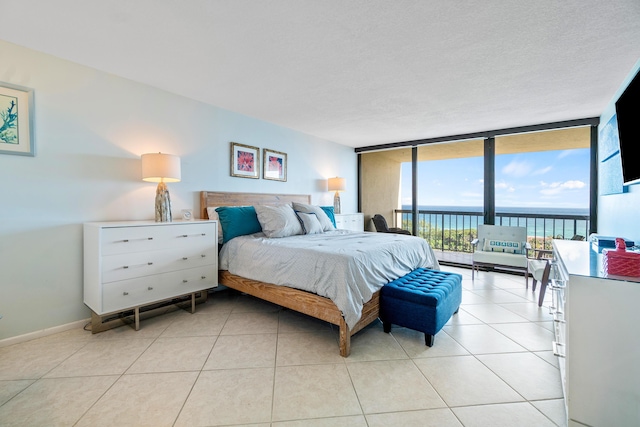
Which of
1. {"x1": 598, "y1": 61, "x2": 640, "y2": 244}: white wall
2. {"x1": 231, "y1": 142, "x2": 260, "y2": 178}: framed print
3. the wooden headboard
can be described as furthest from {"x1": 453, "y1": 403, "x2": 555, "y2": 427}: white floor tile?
{"x1": 231, "y1": 142, "x2": 260, "y2": 178}: framed print

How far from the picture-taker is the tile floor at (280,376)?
145 centimetres

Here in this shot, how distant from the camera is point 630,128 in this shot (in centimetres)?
198

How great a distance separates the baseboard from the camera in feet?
6.95

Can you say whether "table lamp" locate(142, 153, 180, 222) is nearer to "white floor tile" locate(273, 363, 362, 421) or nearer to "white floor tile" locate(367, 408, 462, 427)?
"white floor tile" locate(273, 363, 362, 421)

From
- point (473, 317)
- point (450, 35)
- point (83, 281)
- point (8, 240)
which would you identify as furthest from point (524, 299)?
point (8, 240)

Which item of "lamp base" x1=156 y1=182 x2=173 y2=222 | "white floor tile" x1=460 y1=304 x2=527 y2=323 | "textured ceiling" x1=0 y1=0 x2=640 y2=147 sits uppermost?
"textured ceiling" x1=0 y1=0 x2=640 y2=147

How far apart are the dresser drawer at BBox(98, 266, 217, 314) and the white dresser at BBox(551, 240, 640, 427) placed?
299 cm

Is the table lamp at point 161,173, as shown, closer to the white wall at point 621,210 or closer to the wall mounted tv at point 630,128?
the wall mounted tv at point 630,128

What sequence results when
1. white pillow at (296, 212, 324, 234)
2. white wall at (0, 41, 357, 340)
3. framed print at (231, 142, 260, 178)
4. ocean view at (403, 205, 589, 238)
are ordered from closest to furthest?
1. white wall at (0, 41, 357, 340)
2. white pillow at (296, 212, 324, 234)
3. framed print at (231, 142, 260, 178)
4. ocean view at (403, 205, 589, 238)

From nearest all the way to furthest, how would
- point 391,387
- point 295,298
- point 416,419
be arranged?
point 416,419 → point 391,387 → point 295,298

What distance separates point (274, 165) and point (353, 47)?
247cm

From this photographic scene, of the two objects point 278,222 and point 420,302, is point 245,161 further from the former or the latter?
point 420,302

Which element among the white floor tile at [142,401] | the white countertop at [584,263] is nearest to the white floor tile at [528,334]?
the white countertop at [584,263]

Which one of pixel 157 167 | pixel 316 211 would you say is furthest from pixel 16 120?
pixel 316 211
